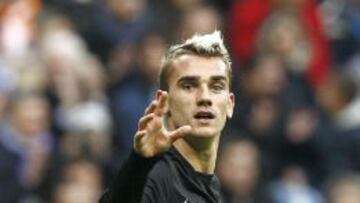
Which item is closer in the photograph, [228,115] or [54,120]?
[228,115]

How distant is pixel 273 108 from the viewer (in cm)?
1177

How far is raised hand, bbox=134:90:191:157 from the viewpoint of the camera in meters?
5.76

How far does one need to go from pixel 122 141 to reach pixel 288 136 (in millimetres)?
1362

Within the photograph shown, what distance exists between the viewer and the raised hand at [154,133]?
5.76 m

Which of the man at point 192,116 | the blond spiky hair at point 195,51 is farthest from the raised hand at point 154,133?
the blond spiky hair at point 195,51

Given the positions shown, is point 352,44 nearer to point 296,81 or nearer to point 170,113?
point 296,81

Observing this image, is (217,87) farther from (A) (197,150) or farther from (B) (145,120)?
(B) (145,120)

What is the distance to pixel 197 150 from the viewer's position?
6.42m

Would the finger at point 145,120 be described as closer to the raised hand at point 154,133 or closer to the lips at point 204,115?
the raised hand at point 154,133

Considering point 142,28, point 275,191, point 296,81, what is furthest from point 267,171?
point 142,28

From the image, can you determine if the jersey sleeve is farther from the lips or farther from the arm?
the lips

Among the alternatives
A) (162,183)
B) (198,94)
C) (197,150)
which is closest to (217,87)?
(198,94)

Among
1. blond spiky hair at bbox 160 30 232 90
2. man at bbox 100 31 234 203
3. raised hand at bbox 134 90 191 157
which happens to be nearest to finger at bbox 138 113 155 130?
raised hand at bbox 134 90 191 157

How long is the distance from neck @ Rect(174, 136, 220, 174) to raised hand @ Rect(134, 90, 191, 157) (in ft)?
1.81
